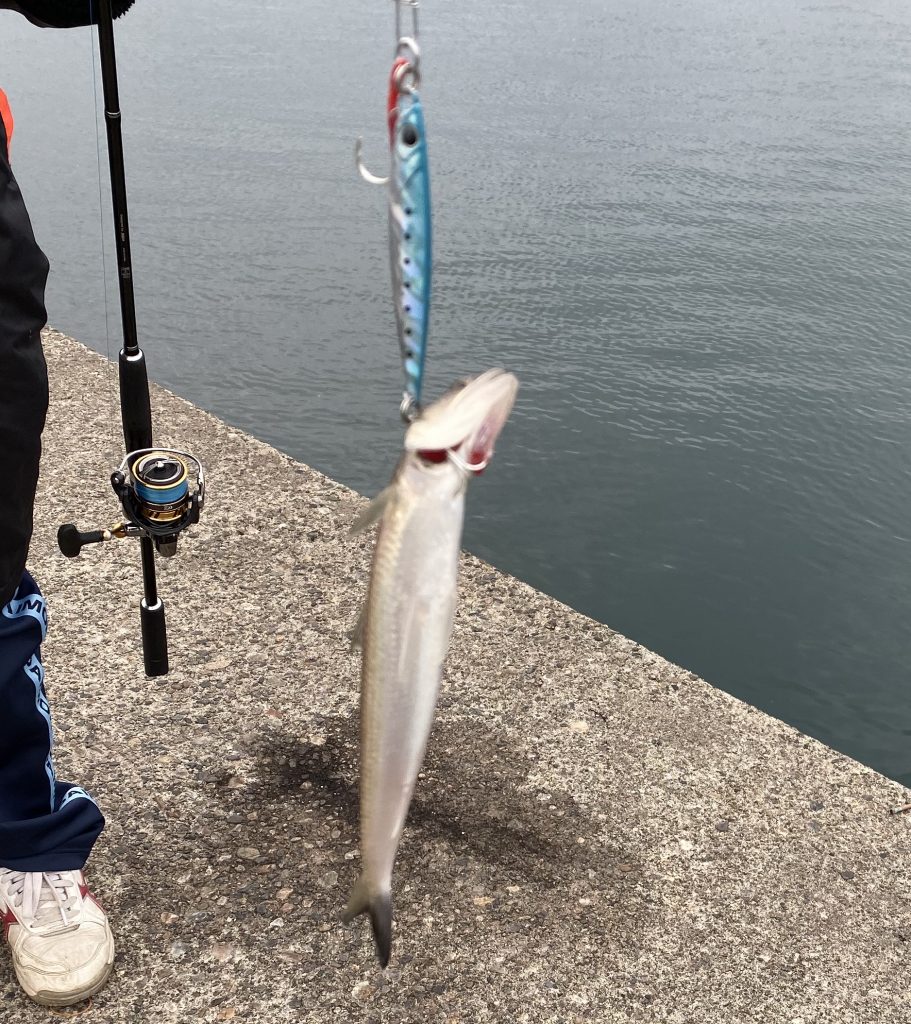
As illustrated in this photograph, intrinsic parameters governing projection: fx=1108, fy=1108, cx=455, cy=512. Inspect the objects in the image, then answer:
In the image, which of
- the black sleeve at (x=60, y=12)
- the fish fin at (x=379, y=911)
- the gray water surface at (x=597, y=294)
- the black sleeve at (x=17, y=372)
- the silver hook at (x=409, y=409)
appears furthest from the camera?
the gray water surface at (x=597, y=294)

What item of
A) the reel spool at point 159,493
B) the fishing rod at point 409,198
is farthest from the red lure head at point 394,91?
the reel spool at point 159,493

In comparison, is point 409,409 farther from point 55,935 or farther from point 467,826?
point 467,826

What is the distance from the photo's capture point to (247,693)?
355 cm

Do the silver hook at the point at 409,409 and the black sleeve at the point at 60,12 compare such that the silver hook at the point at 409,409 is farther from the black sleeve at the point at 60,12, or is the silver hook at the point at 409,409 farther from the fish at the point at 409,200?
the black sleeve at the point at 60,12

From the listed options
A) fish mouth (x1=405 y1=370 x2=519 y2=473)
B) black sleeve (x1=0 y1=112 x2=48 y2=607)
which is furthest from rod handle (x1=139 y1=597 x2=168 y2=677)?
fish mouth (x1=405 y1=370 x2=519 y2=473)

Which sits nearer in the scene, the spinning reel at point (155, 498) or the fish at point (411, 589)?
the fish at point (411, 589)

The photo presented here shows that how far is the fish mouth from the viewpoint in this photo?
38.2 inches

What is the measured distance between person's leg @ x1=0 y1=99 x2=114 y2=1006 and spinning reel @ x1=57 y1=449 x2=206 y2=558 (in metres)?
0.36

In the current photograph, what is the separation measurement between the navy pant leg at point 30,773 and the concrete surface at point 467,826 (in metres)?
0.29

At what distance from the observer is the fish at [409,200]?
0.95 metres

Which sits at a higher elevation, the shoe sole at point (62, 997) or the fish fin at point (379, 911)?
the fish fin at point (379, 911)

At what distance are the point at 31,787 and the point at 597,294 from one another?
8.45 meters

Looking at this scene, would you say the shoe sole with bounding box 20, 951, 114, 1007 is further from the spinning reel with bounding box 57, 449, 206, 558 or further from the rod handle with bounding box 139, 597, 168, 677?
the spinning reel with bounding box 57, 449, 206, 558

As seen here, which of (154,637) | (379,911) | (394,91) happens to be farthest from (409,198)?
(154,637)
